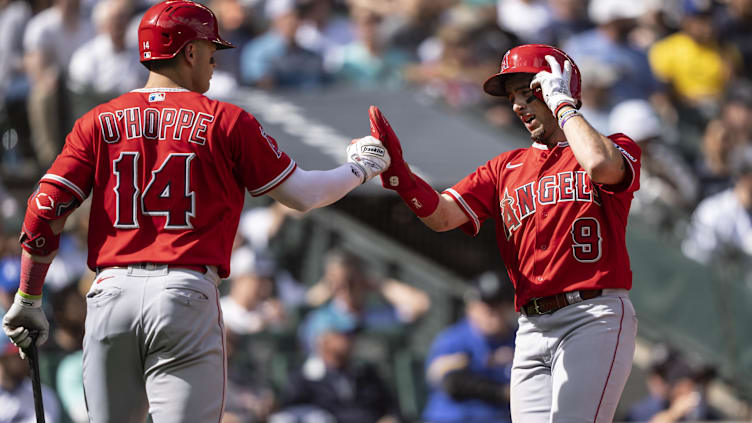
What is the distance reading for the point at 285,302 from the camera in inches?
339

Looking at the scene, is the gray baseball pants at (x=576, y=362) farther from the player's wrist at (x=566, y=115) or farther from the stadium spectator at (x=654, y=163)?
the stadium spectator at (x=654, y=163)

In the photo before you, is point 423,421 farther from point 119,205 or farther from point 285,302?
point 119,205

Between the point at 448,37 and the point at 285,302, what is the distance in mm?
3767

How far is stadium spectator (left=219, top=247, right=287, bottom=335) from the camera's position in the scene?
27.2 feet

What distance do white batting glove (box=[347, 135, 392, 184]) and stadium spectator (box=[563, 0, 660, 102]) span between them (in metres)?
6.90

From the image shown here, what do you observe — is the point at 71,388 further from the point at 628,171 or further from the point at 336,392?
the point at 628,171

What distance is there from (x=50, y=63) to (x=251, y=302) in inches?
138

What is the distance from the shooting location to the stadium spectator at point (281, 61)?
1081cm

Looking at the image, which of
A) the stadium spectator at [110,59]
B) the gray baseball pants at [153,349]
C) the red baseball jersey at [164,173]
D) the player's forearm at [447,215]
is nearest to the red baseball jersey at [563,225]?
the player's forearm at [447,215]

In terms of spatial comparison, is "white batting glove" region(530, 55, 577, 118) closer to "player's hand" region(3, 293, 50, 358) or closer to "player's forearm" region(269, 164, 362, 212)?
"player's forearm" region(269, 164, 362, 212)

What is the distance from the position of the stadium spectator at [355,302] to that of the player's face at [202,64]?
4402mm

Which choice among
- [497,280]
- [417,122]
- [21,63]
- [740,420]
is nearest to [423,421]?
[497,280]

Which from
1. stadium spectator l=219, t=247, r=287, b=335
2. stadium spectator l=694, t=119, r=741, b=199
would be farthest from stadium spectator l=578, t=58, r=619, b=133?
stadium spectator l=219, t=247, r=287, b=335

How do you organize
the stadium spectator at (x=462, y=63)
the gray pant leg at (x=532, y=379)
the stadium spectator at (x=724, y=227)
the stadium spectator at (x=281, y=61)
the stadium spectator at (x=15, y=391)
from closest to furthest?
the gray pant leg at (x=532, y=379) → the stadium spectator at (x=15, y=391) → the stadium spectator at (x=724, y=227) → the stadium spectator at (x=462, y=63) → the stadium spectator at (x=281, y=61)
